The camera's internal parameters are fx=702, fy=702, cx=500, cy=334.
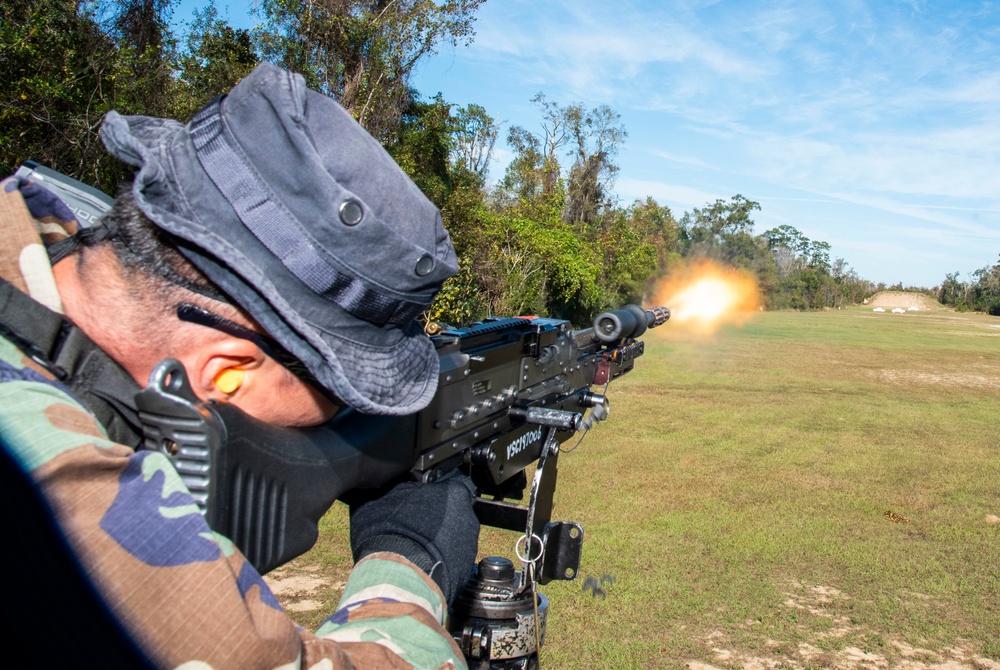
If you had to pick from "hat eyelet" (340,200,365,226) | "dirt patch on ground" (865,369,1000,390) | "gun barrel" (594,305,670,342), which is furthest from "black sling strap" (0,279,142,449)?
"dirt patch on ground" (865,369,1000,390)

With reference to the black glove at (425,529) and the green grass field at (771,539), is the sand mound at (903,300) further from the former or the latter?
the black glove at (425,529)

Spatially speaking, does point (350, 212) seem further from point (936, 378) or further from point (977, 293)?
point (977, 293)

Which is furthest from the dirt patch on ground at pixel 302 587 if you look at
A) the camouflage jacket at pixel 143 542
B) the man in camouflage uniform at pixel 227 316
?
the camouflage jacket at pixel 143 542

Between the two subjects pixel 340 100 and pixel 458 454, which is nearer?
pixel 458 454

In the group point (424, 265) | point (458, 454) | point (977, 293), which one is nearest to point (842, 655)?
point (458, 454)

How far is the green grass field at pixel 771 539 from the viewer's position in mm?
4141

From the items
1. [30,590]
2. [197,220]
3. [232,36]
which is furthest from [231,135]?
[232,36]

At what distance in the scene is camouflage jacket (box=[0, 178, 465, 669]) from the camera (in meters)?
0.88

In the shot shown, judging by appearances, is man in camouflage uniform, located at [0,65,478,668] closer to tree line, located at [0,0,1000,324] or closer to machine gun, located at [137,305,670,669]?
machine gun, located at [137,305,670,669]

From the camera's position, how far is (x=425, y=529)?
1.67 metres

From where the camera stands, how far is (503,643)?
7.21 ft

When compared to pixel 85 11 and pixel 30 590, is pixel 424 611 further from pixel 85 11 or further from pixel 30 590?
pixel 85 11

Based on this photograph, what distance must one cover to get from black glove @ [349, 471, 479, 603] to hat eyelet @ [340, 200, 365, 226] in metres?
0.75

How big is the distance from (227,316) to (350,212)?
279 millimetres
